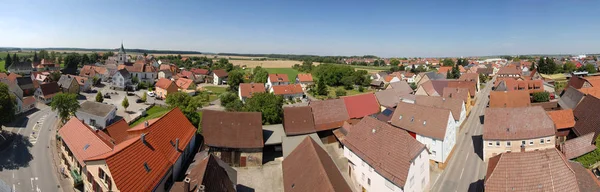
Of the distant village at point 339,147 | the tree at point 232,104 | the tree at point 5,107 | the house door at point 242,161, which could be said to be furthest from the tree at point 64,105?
the house door at point 242,161

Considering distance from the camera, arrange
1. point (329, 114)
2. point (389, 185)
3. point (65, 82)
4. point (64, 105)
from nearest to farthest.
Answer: point (389, 185) < point (329, 114) < point (64, 105) < point (65, 82)

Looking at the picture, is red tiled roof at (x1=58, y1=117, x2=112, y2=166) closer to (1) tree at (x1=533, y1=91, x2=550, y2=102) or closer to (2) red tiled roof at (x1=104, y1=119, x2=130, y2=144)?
(2) red tiled roof at (x1=104, y1=119, x2=130, y2=144)

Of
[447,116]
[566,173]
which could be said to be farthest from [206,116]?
[566,173]

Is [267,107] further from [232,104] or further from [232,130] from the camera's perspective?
[232,104]

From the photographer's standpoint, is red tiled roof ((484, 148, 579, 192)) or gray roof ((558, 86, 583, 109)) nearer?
red tiled roof ((484, 148, 579, 192))

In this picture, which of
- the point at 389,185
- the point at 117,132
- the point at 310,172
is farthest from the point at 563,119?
the point at 117,132

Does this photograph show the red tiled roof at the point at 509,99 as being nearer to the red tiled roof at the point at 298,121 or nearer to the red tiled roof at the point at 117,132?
the red tiled roof at the point at 298,121

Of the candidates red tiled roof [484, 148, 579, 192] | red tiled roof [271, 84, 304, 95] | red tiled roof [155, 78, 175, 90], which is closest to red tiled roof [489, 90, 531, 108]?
red tiled roof [484, 148, 579, 192]
